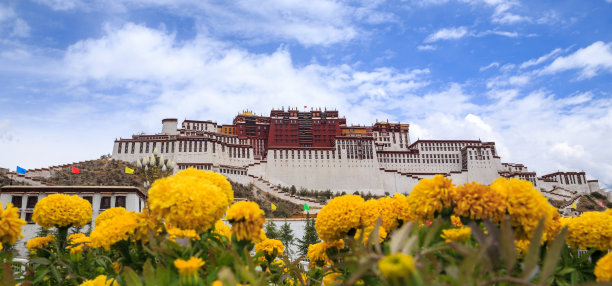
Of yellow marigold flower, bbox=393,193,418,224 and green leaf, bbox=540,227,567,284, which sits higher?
yellow marigold flower, bbox=393,193,418,224

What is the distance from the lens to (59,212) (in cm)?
436

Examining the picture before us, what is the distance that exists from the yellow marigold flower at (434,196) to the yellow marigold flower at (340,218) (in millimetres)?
944

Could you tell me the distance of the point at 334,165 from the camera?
67062mm

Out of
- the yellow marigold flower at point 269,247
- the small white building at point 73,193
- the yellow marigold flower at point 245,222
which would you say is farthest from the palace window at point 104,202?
the yellow marigold flower at point 245,222

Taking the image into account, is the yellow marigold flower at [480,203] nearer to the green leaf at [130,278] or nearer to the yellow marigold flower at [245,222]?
the yellow marigold flower at [245,222]

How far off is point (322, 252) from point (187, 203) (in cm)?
211

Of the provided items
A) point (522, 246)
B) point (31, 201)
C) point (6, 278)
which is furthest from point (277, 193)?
point (6, 278)

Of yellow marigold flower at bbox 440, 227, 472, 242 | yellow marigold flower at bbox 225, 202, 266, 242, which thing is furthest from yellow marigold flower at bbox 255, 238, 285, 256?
yellow marigold flower at bbox 440, 227, 472, 242

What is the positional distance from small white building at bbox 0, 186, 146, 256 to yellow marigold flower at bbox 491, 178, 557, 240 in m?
26.9

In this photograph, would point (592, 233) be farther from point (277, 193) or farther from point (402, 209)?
point (277, 193)

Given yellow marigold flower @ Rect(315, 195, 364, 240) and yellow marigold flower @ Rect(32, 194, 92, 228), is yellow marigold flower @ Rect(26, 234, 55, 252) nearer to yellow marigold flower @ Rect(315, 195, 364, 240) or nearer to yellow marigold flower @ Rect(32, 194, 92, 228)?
yellow marigold flower @ Rect(32, 194, 92, 228)

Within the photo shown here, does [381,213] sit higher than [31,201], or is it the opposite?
[31,201]

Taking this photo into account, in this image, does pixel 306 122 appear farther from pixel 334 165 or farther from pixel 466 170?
pixel 466 170

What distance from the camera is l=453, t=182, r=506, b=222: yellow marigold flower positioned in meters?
2.44
